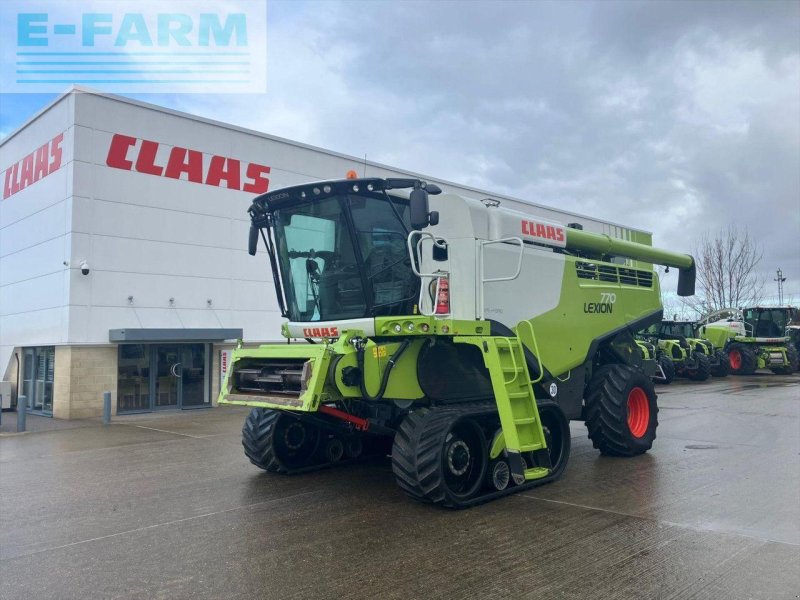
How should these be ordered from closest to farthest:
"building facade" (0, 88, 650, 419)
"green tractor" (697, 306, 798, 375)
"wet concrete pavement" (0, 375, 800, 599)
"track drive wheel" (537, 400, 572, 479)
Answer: "wet concrete pavement" (0, 375, 800, 599) → "track drive wheel" (537, 400, 572, 479) → "building facade" (0, 88, 650, 419) → "green tractor" (697, 306, 798, 375)

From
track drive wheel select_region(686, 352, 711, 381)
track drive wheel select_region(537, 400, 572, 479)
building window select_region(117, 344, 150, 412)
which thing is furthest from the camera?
track drive wheel select_region(686, 352, 711, 381)

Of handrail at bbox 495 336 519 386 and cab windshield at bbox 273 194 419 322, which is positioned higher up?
cab windshield at bbox 273 194 419 322

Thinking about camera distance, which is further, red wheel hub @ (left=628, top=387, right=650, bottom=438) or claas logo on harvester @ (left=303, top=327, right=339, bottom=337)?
red wheel hub @ (left=628, top=387, right=650, bottom=438)

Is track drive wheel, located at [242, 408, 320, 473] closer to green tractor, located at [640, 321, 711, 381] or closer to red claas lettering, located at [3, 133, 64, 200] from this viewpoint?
red claas lettering, located at [3, 133, 64, 200]

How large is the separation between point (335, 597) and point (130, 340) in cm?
1219

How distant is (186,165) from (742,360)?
23225mm

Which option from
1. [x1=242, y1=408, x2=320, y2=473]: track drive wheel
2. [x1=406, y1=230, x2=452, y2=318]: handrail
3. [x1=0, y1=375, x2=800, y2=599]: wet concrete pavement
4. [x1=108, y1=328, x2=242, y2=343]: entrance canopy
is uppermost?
[x1=406, y1=230, x2=452, y2=318]: handrail

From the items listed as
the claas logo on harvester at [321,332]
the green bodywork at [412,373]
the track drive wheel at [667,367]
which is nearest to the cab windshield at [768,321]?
the track drive wheel at [667,367]

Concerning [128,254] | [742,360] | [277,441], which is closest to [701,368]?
[742,360]

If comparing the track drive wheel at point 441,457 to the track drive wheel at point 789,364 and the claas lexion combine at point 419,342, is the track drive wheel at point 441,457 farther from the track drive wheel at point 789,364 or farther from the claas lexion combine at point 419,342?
the track drive wheel at point 789,364

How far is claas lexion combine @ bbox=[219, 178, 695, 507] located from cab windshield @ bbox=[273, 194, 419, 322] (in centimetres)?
1

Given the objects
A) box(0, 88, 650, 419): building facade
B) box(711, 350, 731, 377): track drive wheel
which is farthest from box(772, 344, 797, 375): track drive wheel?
box(0, 88, 650, 419): building facade

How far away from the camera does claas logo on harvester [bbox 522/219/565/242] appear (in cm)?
741

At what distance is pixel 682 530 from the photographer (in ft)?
17.2
